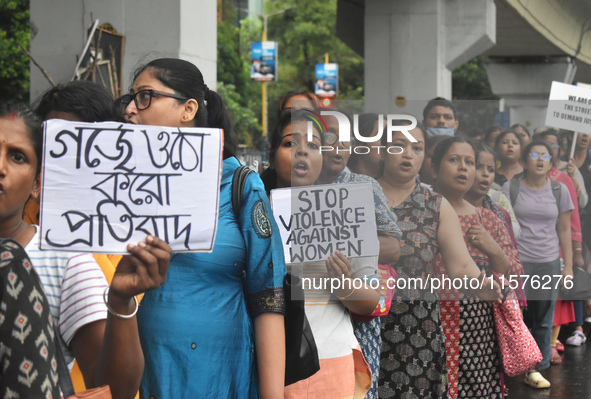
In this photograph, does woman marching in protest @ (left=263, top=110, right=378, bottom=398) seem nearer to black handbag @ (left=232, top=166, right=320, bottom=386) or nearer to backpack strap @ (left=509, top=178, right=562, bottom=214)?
black handbag @ (left=232, top=166, right=320, bottom=386)

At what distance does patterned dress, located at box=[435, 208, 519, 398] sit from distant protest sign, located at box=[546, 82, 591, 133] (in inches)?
72.8

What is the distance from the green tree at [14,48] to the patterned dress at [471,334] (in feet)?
77.4

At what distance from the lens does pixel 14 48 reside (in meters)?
28.2

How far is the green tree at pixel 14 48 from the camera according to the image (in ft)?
89.8

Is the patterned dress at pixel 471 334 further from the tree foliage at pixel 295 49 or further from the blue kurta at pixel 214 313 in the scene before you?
the tree foliage at pixel 295 49

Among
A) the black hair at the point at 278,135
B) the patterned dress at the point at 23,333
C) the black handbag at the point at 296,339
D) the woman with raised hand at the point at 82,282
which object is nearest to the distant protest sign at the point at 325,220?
the black hair at the point at 278,135

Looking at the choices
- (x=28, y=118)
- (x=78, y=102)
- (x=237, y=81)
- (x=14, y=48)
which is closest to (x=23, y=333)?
(x=28, y=118)

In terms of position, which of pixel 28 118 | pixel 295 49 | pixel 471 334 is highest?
pixel 295 49

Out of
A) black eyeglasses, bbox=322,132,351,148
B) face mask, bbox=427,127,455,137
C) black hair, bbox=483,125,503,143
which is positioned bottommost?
black eyeglasses, bbox=322,132,351,148

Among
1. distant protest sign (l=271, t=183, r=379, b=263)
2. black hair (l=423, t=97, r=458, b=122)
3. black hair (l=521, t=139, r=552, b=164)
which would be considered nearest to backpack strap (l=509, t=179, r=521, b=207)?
A: black hair (l=521, t=139, r=552, b=164)

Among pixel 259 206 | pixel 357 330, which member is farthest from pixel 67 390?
pixel 357 330

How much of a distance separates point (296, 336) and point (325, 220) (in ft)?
3.50

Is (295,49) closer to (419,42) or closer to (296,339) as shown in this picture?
(419,42)

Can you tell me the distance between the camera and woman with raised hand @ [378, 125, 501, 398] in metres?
4.62
